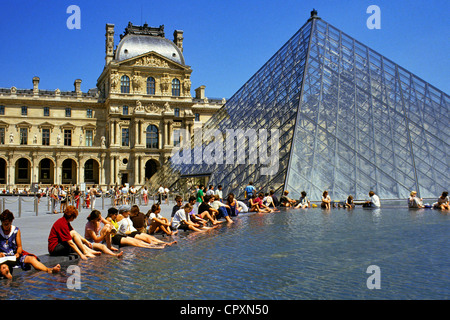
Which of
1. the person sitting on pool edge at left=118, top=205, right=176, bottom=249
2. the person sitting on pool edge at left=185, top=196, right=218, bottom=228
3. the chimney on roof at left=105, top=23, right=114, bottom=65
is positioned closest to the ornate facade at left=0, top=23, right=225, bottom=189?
the chimney on roof at left=105, top=23, right=114, bottom=65

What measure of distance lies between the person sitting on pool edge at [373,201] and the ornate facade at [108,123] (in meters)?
38.4

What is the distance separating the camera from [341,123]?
18.5 meters

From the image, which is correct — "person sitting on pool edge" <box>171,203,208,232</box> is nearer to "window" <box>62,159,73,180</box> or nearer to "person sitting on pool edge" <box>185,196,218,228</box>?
"person sitting on pool edge" <box>185,196,218,228</box>

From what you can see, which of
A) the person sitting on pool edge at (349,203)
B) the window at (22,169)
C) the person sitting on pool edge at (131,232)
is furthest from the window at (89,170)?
the person sitting on pool edge at (131,232)

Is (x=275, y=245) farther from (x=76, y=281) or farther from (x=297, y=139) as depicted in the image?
(x=297, y=139)

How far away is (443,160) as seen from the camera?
18672 millimetres

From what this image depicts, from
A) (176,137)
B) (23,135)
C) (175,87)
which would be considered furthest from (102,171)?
(175,87)

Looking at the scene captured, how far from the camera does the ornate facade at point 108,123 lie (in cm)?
5091

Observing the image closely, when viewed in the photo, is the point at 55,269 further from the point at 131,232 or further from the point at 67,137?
the point at 67,137

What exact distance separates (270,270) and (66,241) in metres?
3.09

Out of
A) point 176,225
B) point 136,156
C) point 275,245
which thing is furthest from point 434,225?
Result: point 136,156

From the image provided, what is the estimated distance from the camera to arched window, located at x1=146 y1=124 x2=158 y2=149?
52750 mm
